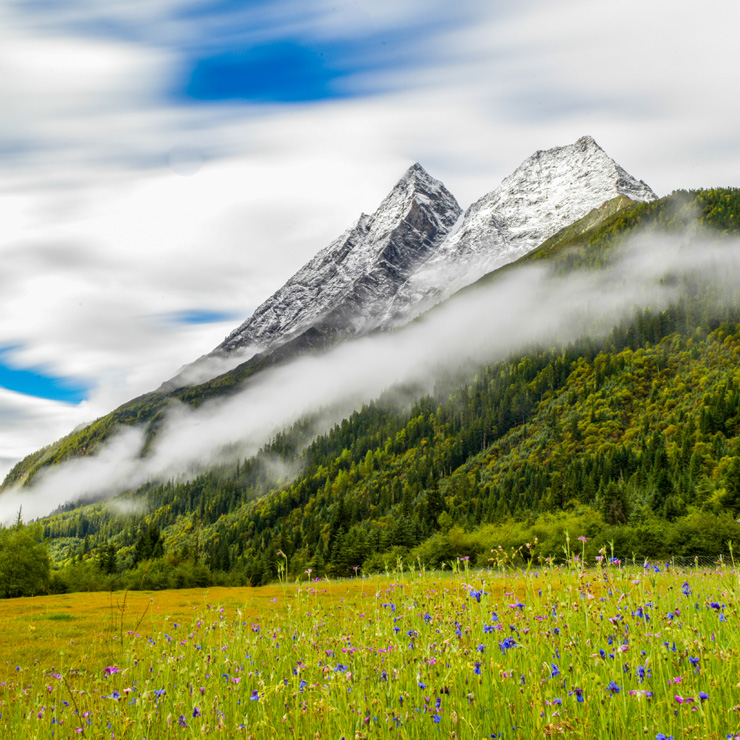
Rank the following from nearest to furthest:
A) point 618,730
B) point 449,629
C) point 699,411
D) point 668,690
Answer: point 618,730 → point 668,690 → point 449,629 → point 699,411

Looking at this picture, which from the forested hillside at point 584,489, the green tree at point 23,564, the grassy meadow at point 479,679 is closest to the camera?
the grassy meadow at point 479,679

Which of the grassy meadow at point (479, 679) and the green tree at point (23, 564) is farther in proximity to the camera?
the green tree at point (23, 564)

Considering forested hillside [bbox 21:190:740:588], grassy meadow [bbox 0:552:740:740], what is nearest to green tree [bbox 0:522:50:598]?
forested hillside [bbox 21:190:740:588]

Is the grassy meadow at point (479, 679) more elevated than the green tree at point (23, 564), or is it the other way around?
the grassy meadow at point (479, 679)

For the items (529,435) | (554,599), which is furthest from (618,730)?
(529,435)

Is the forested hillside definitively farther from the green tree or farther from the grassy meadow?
the grassy meadow

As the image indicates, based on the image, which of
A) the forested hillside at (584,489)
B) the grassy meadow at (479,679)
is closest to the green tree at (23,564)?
the forested hillside at (584,489)

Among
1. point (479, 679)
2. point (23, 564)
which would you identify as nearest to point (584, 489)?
point (23, 564)

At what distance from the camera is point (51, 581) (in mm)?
70938

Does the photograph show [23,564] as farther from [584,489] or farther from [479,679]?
[584,489]

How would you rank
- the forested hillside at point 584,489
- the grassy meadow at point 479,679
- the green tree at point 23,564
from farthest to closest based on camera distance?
the forested hillside at point 584,489, the green tree at point 23,564, the grassy meadow at point 479,679

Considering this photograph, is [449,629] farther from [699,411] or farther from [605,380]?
[605,380]

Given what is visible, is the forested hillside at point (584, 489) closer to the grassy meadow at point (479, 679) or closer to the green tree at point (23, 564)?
the green tree at point (23, 564)

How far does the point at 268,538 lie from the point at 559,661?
205 m
